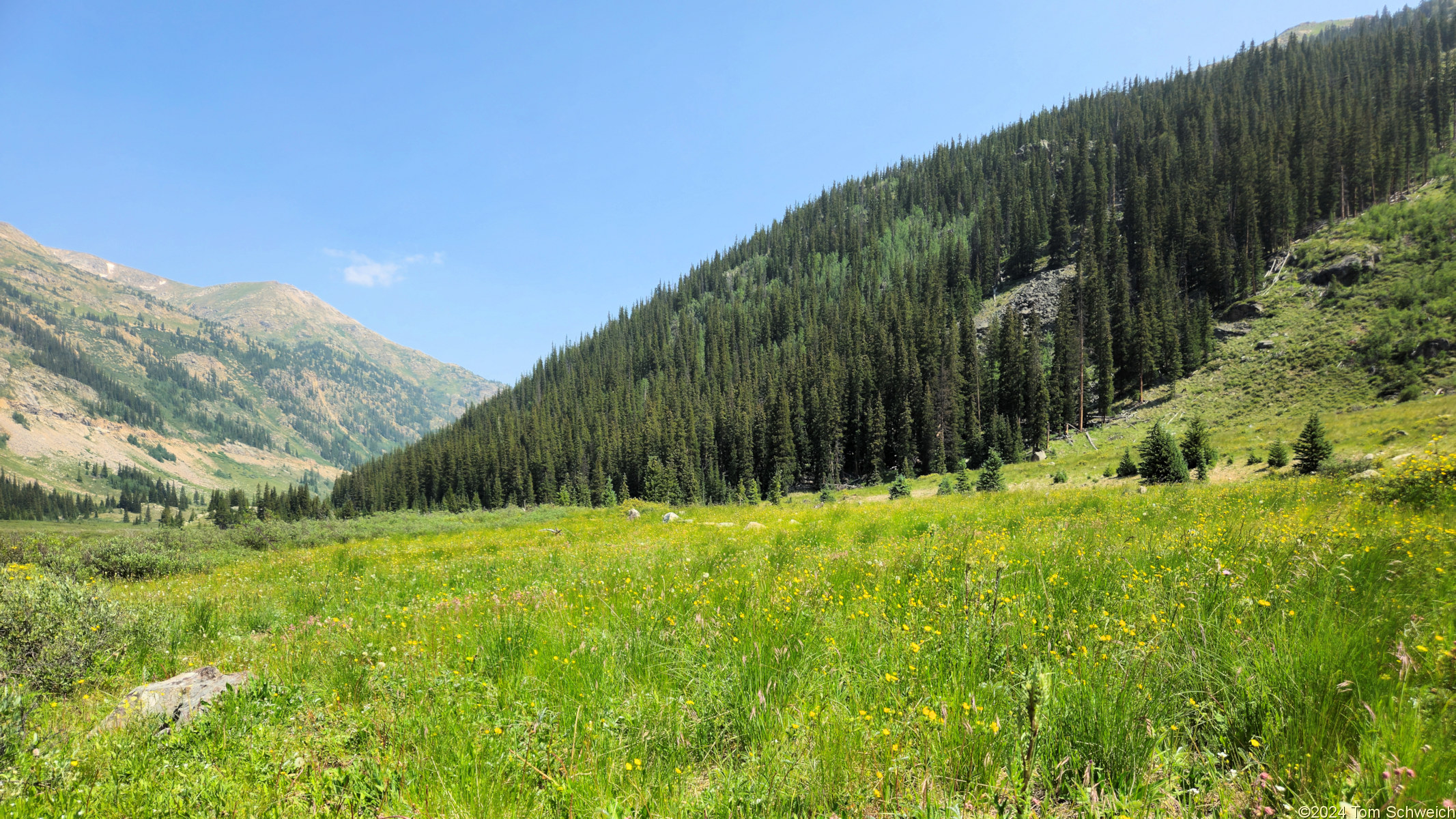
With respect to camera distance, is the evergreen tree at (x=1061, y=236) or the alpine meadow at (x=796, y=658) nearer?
the alpine meadow at (x=796, y=658)

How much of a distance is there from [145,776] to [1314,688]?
646 cm

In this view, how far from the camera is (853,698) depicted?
3.46m

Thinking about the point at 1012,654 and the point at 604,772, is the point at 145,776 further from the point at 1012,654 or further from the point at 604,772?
the point at 1012,654

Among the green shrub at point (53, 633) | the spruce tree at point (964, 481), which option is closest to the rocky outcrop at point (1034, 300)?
the spruce tree at point (964, 481)

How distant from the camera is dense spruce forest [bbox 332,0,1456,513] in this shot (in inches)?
2635

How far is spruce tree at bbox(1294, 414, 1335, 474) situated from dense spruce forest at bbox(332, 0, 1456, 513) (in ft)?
126

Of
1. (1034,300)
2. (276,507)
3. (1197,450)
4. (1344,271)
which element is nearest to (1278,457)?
(1197,450)

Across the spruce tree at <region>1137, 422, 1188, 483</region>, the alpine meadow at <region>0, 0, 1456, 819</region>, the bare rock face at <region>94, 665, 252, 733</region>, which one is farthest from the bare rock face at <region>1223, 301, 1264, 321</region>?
the bare rock face at <region>94, 665, 252, 733</region>

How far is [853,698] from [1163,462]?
30.6 meters

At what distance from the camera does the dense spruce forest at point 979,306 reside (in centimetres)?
6694

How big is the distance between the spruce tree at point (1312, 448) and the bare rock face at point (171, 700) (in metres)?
30.7

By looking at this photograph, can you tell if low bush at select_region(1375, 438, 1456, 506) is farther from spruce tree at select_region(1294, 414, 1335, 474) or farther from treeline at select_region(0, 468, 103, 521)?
treeline at select_region(0, 468, 103, 521)

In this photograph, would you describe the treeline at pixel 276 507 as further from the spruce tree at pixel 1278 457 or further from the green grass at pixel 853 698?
the spruce tree at pixel 1278 457

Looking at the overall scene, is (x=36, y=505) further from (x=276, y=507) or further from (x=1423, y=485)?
(x=1423, y=485)
